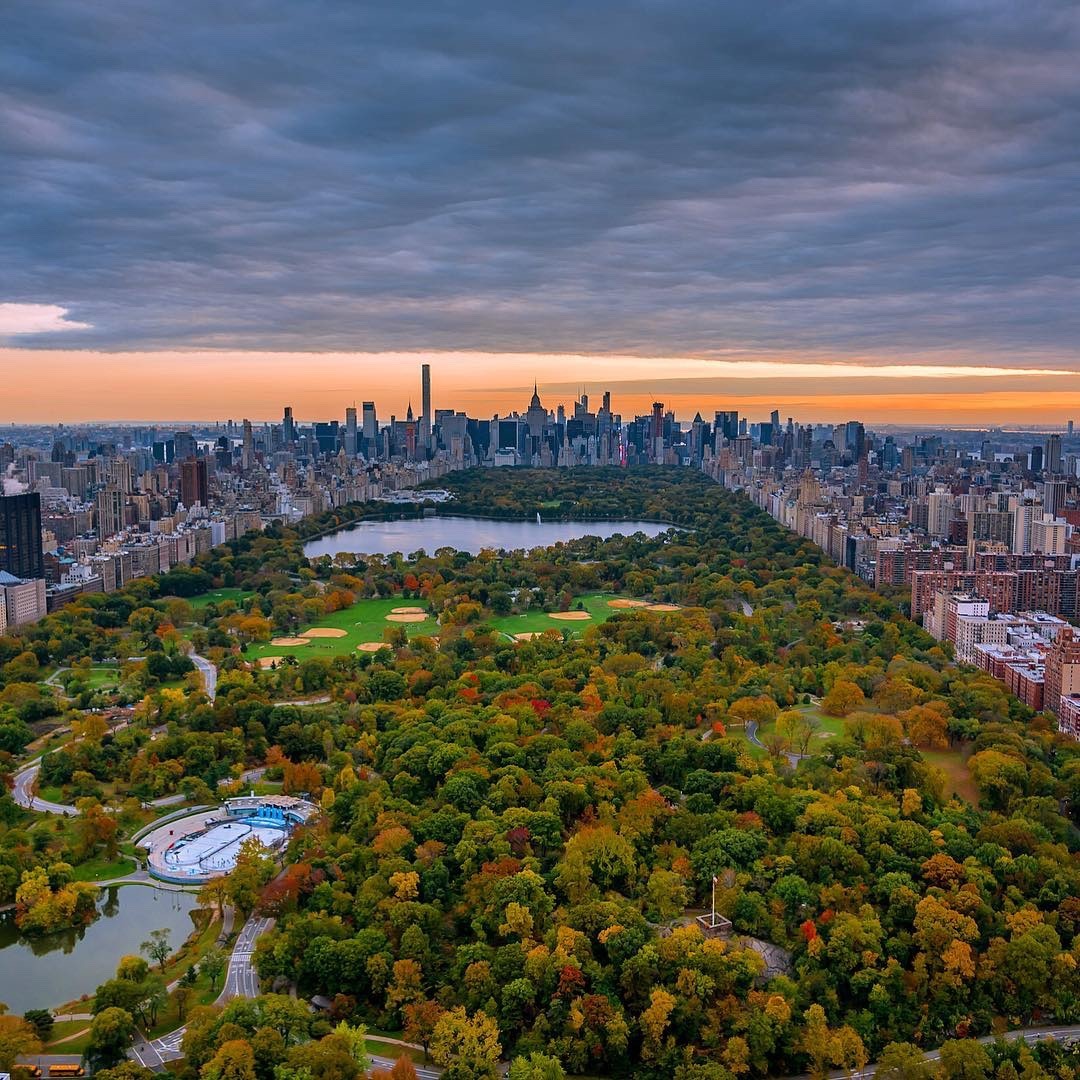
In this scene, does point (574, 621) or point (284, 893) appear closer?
point (284, 893)

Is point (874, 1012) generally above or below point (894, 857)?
below

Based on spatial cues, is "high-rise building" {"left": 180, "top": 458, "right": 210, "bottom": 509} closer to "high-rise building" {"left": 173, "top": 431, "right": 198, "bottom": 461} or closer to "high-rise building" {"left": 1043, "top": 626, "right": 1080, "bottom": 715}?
"high-rise building" {"left": 173, "top": 431, "right": 198, "bottom": 461}

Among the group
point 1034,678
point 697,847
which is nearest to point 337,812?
point 697,847

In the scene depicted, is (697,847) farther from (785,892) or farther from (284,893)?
(284,893)

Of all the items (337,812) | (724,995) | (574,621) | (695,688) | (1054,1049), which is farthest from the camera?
(574,621)

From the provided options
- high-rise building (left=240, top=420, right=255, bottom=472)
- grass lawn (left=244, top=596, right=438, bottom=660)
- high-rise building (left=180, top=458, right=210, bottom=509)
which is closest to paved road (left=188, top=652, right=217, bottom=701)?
grass lawn (left=244, top=596, right=438, bottom=660)

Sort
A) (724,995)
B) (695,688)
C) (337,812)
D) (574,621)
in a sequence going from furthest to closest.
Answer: (574,621)
(695,688)
(337,812)
(724,995)
